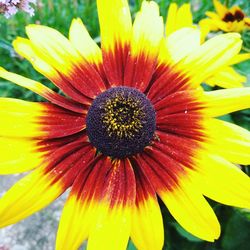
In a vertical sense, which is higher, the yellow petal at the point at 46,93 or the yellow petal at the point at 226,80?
the yellow petal at the point at 46,93

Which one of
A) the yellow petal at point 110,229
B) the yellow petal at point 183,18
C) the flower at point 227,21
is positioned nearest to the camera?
the yellow petal at point 110,229

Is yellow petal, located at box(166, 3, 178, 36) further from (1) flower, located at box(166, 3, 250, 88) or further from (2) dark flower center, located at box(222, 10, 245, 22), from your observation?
(2) dark flower center, located at box(222, 10, 245, 22)

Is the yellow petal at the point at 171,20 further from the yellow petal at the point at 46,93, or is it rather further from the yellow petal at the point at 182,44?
the yellow petal at the point at 46,93

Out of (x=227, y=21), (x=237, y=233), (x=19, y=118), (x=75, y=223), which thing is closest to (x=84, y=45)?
(x=19, y=118)

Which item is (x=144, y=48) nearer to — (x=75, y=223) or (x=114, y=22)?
(x=114, y=22)

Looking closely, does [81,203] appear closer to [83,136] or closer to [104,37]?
[83,136]

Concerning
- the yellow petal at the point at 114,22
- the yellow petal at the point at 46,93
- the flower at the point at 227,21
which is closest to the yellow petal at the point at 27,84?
the yellow petal at the point at 46,93

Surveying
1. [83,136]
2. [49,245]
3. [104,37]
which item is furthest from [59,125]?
[49,245]
